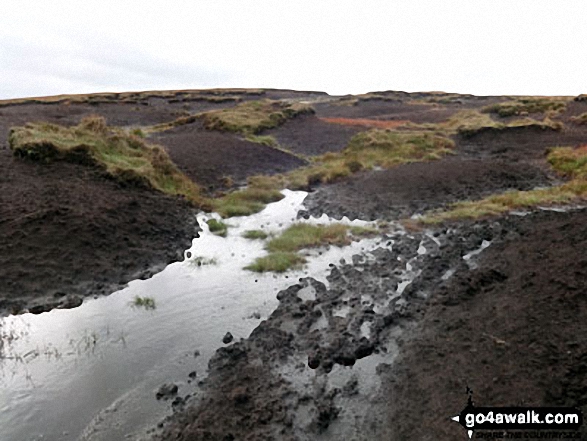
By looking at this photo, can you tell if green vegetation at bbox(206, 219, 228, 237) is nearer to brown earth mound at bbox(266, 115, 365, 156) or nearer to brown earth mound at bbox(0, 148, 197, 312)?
brown earth mound at bbox(0, 148, 197, 312)

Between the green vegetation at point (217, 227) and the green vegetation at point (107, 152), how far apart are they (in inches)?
119

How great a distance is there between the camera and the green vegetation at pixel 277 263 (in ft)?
54.3

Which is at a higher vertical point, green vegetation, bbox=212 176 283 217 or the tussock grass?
the tussock grass

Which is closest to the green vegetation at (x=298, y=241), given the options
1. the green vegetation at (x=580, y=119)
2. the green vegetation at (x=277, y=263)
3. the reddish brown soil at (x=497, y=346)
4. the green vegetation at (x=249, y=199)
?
the green vegetation at (x=277, y=263)

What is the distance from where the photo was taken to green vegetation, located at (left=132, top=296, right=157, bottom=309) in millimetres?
13610

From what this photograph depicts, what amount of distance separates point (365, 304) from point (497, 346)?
436 centimetres

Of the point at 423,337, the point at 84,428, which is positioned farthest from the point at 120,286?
the point at 423,337

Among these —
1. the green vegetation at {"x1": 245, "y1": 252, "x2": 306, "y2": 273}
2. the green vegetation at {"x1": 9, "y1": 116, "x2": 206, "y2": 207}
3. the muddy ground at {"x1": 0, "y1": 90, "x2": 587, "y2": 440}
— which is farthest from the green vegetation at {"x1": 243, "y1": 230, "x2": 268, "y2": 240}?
the green vegetation at {"x1": 9, "y1": 116, "x2": 206, "y2": 207}

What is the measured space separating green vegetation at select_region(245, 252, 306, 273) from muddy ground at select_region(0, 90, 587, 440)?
1.90 metres

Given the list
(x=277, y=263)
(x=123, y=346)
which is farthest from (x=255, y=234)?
(x=123, y=346)

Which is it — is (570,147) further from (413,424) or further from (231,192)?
(413,424)

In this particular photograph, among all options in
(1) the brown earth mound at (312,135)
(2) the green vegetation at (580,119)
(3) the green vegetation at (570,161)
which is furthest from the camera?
(2) the green vegetation at (580,119)

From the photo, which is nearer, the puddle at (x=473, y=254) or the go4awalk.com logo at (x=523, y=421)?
the go4awalk.com logo at (x=523, y=421)

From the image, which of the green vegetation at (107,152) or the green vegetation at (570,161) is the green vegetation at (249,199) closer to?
the green vegetation at (107,152)
